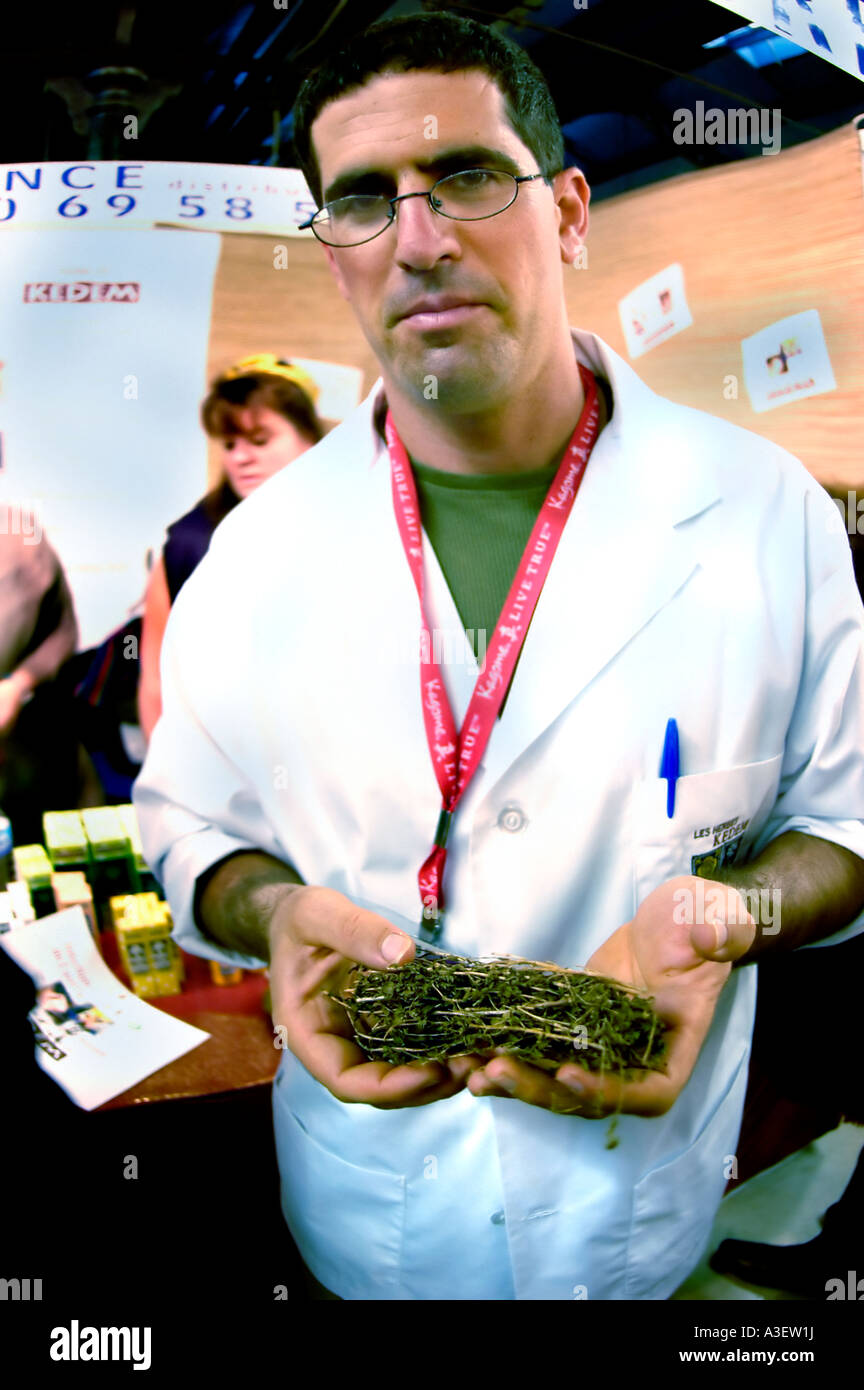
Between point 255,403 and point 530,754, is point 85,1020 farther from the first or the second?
point 255,403

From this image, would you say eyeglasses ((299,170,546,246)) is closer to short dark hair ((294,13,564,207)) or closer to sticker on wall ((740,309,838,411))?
short dark hair ((294,13,564,207))

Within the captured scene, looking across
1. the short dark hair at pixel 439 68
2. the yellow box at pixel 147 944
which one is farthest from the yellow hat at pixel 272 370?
the yellow box at pixel 147 944

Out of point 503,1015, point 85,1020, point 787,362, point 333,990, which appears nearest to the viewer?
point 503,1015

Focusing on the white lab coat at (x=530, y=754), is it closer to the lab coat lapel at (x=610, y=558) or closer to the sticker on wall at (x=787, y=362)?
the lab coat lapel at (x=610, y=558)

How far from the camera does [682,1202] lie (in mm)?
1684

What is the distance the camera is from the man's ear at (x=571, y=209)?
5.26ft

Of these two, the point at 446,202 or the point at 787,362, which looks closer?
the point at 446,202

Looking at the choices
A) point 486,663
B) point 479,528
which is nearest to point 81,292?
point 479,528

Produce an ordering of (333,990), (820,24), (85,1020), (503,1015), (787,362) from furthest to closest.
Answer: (820,24), (787,362), (85,1020), (333,990), (503,1015)

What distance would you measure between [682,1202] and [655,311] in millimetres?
1303

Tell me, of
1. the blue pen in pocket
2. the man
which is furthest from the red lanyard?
the blue pen in pocket

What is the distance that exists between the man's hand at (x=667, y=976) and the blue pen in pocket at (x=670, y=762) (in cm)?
12

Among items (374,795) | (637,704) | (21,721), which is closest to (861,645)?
(637,704)

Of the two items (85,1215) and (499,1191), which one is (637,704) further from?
(85,1215)
